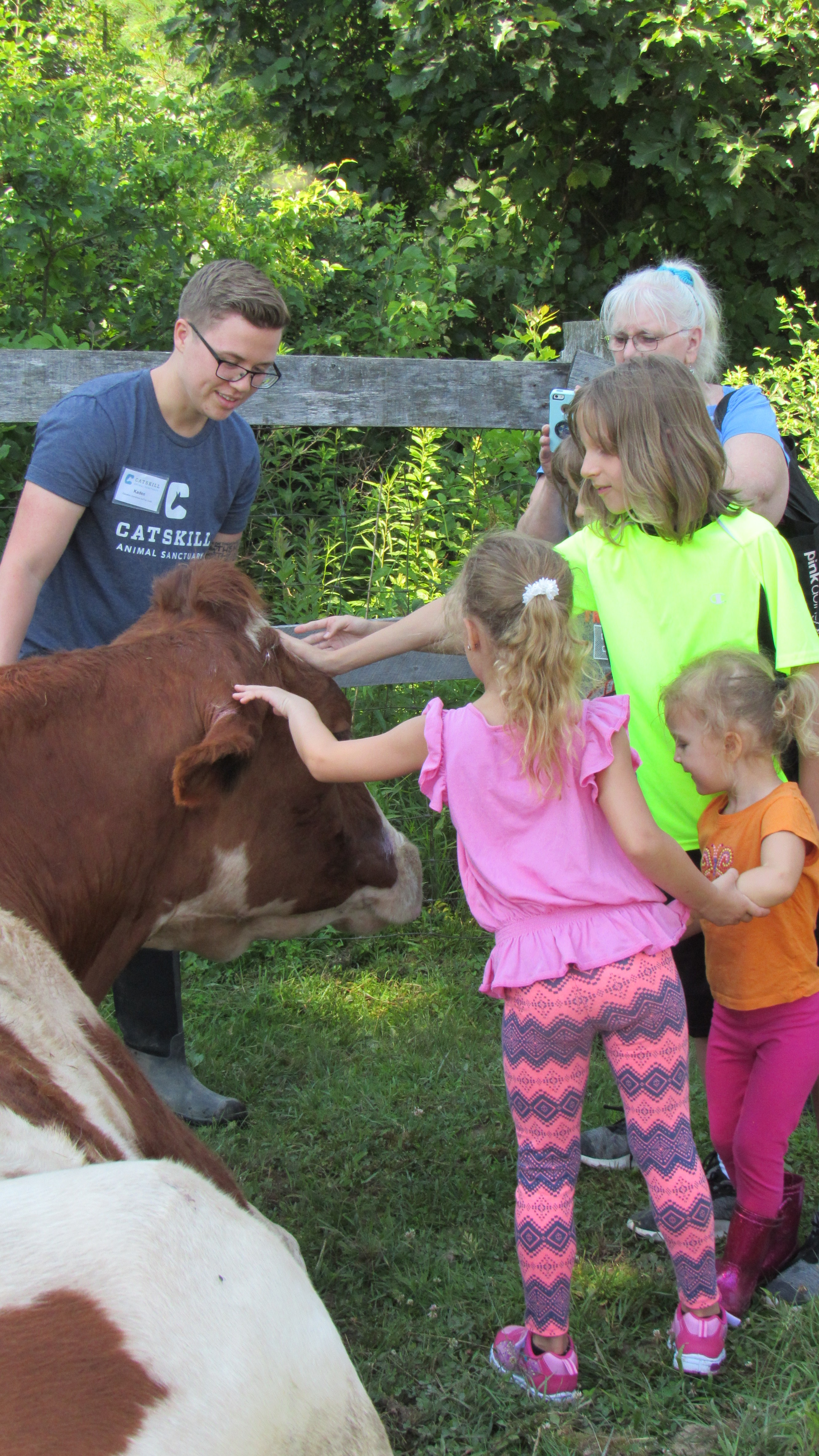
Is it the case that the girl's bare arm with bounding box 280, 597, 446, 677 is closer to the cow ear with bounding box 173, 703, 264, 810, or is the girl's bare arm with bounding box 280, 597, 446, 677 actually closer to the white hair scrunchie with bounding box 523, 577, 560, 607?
the cow ear with bounding box 173, 703, 264, 810

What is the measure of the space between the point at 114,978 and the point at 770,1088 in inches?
51.1

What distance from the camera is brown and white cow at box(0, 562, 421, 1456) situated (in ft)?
3.94

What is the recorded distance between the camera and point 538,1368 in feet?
7.02

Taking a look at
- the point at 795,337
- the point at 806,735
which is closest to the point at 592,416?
the point at 806,735

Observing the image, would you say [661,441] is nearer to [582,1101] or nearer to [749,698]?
[749,698]

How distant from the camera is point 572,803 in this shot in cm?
204

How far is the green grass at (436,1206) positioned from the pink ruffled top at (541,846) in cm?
80

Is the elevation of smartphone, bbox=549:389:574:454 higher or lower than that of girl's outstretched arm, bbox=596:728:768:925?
higher

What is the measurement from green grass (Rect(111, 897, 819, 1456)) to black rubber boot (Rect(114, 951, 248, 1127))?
0.08 metres

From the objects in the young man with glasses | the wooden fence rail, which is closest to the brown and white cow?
the young man with glasses

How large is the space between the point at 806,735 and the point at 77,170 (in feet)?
12.5

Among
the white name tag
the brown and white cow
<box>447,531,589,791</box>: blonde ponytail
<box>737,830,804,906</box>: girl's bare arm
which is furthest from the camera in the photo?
the white name tag

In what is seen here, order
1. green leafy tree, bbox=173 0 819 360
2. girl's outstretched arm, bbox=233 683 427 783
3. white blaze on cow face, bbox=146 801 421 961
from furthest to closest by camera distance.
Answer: green leafy tree, bbox=173 0 819 360 → white blaze on cow face, bbox=146 801 421 961 → girl's outstretched arm, bbox=233 683 427 783

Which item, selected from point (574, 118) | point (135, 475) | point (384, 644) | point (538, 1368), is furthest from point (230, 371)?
point (574, 118)
